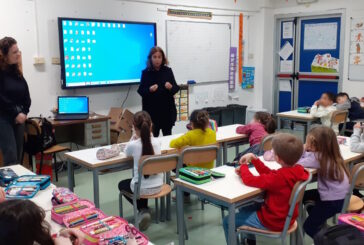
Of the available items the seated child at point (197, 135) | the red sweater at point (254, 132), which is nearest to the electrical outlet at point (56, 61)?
the seated child at point (197, 135)

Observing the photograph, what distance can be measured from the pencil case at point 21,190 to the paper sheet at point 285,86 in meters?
6.66

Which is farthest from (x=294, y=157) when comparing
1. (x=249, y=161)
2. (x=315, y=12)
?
(x=315, y=12)

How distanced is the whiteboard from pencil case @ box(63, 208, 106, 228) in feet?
16.1

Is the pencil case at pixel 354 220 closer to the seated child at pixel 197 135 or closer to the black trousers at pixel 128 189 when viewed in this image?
the seated child at pixel 197 135

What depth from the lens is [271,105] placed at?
27.6 feet

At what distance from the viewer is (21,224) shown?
1.29 m

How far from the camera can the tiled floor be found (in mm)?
3236

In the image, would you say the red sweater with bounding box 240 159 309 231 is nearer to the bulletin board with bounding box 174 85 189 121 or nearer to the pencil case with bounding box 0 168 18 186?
the pencil case with bounding box 0 168 18 186

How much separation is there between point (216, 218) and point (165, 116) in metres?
1.55

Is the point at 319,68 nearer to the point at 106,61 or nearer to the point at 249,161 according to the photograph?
the point at 106,61

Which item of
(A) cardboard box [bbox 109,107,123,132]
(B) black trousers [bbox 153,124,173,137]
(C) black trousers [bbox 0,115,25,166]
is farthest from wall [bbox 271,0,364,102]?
(C) black trousers [bbox 0,115,25,166]

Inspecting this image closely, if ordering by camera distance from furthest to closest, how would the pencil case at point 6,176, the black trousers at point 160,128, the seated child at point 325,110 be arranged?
1. the seated child at point 325,110
2. the black trousers at point 160,128
3. the pencil case at point 6,176

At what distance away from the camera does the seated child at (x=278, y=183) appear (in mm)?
2396

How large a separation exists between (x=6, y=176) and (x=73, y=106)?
2726mm
